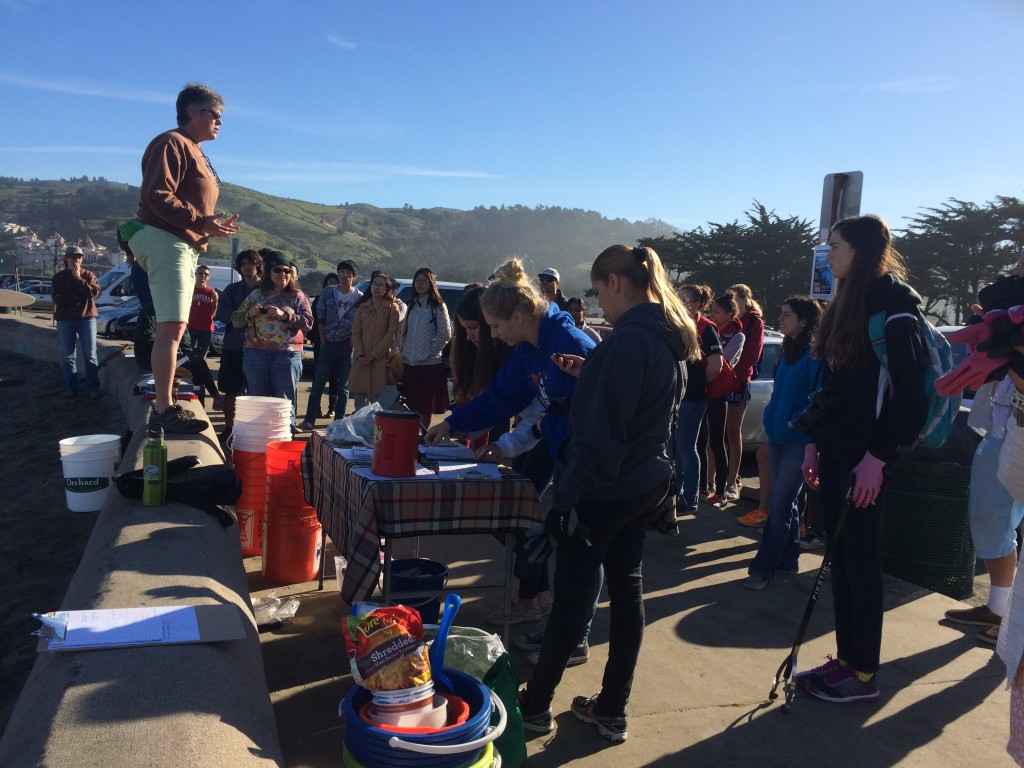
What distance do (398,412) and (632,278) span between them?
109 cm

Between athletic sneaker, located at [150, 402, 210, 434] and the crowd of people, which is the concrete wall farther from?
athletic sneaker, located at [150, 402, 210, 434]

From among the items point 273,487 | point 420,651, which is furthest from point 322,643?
point 420,651

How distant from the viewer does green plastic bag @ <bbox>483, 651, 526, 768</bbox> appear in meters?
2.65

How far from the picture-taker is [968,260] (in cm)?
3903

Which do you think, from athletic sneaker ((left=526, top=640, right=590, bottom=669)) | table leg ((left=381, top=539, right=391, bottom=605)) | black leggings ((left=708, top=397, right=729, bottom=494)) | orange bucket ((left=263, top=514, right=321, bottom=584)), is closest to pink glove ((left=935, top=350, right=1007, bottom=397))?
athletic sneaker ((left=526, top=640, right=590, bottom=669))

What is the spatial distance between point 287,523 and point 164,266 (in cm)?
166

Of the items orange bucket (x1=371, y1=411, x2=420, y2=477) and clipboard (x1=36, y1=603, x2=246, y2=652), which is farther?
orange bucket (x1=371, y1=411, x2=420, y2=477)

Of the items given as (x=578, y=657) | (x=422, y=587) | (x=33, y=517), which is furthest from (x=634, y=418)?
(x=33, y=517)

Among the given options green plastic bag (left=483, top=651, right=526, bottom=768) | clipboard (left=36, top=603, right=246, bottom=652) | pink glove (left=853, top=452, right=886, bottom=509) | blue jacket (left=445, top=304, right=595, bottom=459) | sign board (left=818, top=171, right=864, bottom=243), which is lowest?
green plastic bag (left=483, top=651, right=526, bottom=768)

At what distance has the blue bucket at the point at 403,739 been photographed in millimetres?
2072

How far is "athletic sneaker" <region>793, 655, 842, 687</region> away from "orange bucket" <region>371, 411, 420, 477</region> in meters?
2.04

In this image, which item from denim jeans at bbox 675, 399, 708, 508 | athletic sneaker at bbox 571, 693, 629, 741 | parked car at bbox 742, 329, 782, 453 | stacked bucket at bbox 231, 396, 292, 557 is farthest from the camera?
parked car at bbox 742, 329, 782, 453

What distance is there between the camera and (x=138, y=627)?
2385 millimetres

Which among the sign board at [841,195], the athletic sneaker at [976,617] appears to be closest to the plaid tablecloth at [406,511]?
the athletic sneaker at [976,617]
